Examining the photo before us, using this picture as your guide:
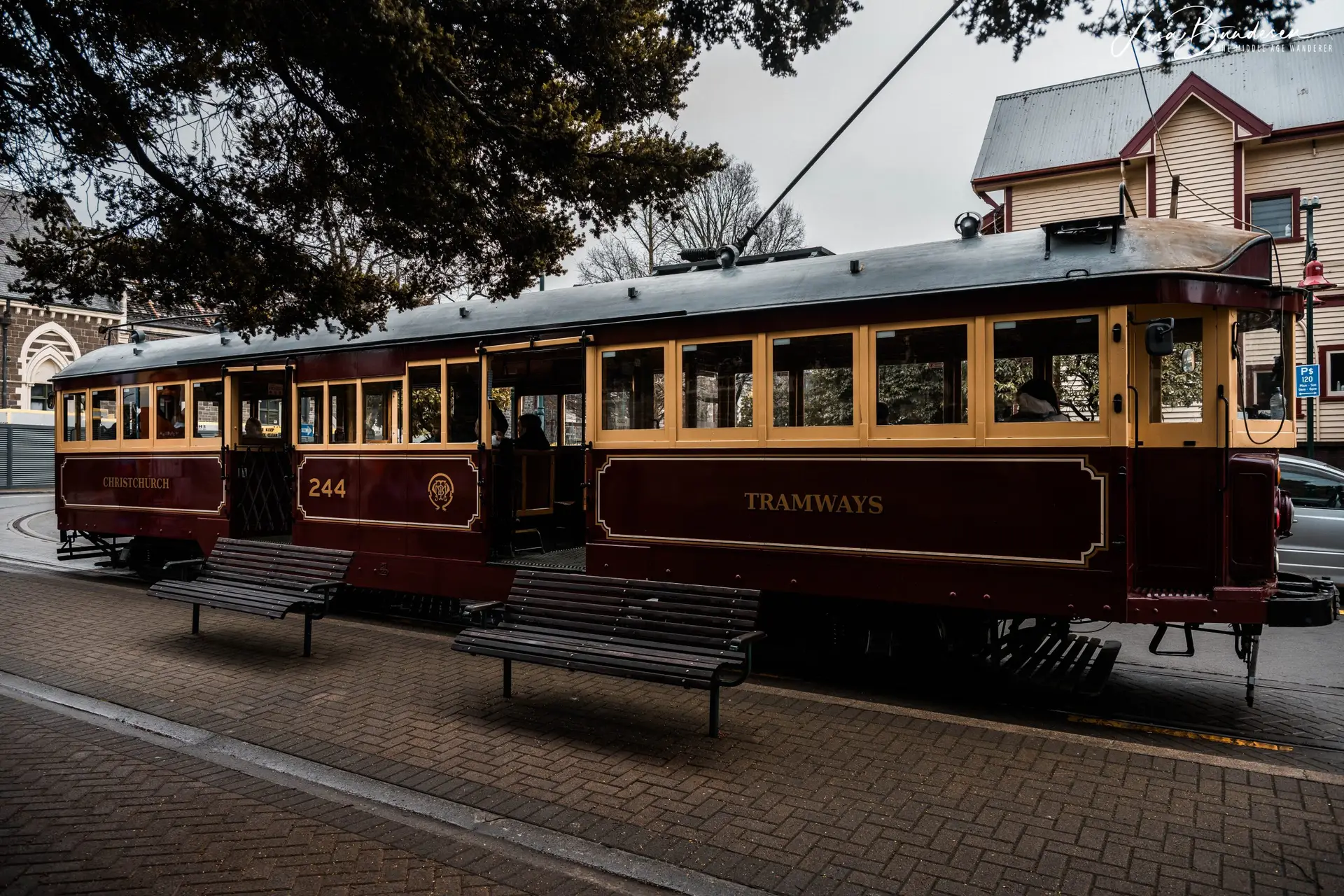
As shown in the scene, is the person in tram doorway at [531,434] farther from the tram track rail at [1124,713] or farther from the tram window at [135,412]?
the tram window at [135,412]

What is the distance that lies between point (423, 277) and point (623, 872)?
190 inches

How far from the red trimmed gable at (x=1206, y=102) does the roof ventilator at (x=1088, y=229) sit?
14.7 metres

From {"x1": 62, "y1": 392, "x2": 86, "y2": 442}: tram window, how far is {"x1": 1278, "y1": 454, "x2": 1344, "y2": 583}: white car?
48.7ft

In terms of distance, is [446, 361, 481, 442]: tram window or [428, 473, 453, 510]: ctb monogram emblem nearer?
[446, 361, 481, 442]: tram window

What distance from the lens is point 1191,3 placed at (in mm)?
4723

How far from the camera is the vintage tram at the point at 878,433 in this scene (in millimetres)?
5512

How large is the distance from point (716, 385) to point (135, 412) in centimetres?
827

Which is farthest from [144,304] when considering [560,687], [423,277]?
[560,687]

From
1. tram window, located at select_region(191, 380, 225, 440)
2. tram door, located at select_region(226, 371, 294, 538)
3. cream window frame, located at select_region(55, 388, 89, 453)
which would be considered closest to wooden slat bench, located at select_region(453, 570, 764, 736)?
tram door, located at select_region(226, 371, 294, 538)

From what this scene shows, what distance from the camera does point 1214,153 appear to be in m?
19.0

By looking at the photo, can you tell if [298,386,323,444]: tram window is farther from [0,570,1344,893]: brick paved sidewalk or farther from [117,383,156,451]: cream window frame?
[0,570,1344,893]: brick paved sidewalk

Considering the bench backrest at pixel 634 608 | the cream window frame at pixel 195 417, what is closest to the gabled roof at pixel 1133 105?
the cream window frame at pixel 195 417

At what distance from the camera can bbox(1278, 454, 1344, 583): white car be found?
380 inches

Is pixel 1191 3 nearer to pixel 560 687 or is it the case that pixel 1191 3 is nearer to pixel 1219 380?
pixel 1219 380
